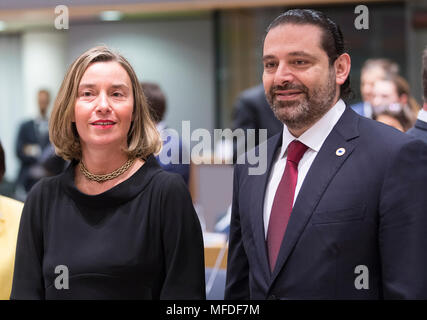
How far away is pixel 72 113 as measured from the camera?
2.02 metres

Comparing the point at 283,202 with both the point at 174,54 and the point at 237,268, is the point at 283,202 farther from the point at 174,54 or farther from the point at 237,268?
the point at 174,54

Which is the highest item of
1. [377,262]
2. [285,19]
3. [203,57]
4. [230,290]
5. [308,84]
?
[203,57]

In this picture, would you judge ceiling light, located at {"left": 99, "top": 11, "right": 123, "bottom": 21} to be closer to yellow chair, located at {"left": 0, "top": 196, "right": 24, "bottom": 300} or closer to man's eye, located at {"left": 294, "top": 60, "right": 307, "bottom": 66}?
yellow chair, located at {"left": 0, "top": 196, "right": 24, "bottom": 300}

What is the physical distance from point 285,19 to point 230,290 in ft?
2.69

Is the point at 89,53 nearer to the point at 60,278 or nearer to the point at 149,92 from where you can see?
the point at 60,278

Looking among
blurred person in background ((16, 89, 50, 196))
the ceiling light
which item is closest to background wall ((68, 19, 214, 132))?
the ceiling light

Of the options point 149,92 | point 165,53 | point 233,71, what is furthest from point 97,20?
point 149,92

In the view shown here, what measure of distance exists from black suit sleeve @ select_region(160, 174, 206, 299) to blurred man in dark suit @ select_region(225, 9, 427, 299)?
15 centimetres

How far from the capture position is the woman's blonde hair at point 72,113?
1.99 meters

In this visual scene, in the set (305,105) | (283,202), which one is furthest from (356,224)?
(305,105)

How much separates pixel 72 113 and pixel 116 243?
0.43 meters

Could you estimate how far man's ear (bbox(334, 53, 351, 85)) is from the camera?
1.90 meters

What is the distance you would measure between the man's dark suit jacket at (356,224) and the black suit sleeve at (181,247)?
0.17 metres

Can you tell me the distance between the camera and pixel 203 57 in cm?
894
